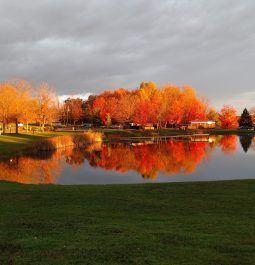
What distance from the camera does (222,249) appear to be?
6590 millimetres

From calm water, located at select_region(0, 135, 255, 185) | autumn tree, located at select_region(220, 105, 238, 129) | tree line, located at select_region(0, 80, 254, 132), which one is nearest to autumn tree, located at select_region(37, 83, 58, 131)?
tree line, located at select_region(0, 80, 254, 132)

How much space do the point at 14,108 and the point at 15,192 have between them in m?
45.2

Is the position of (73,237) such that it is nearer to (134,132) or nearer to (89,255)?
(89,255)

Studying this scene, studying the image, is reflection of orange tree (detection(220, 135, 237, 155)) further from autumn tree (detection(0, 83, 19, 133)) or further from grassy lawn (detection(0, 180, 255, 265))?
autumn tree (detection(0, 83, 19, 133))

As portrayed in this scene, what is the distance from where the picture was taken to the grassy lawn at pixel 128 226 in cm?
628

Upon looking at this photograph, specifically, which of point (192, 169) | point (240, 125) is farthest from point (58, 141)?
point (240, 125)

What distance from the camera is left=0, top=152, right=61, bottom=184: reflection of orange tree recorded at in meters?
25.0

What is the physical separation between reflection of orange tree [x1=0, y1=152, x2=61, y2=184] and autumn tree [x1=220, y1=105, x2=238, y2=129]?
9161 centimetres

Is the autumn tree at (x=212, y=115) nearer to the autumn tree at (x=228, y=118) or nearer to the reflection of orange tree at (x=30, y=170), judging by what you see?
the autumn tree at (x=228, y=118)

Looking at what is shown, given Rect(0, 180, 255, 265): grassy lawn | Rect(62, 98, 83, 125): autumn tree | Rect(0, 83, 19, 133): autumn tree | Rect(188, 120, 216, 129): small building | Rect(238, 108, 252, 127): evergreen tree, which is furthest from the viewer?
Rect(238, 108, 252, 127): evergreen tree

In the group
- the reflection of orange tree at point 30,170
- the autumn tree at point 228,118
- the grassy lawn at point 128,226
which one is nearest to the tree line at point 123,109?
the autumn tree at point 228,118

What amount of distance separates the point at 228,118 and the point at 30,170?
98828 millimetres

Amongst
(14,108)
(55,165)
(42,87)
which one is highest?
(42,87)

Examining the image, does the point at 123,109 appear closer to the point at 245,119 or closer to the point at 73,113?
the point at 73,113
